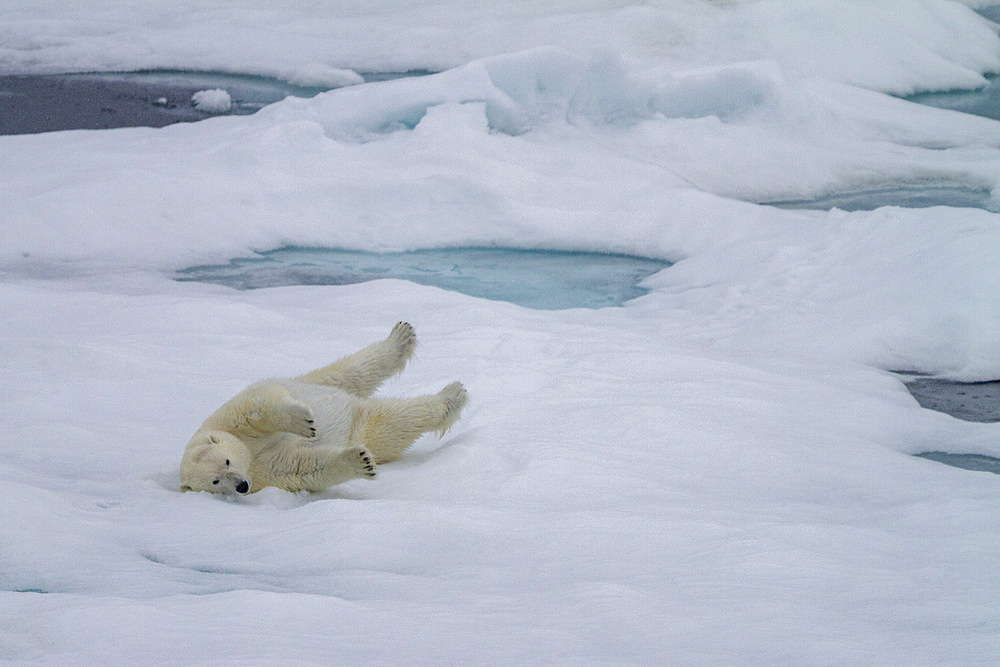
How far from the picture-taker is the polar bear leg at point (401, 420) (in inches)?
130

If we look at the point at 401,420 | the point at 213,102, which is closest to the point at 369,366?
the point at 401,420

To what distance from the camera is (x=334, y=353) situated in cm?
446

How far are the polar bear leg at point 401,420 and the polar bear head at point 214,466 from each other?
518 millimetres

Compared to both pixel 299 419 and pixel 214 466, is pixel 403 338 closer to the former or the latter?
Result: pixel 299 419

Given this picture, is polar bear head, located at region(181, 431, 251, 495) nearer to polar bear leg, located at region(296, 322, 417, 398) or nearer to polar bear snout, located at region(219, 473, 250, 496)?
polar bear snout, located at region(219, 473, 250, 496)

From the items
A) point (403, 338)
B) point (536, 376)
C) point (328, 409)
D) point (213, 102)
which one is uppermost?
point (213, 102)

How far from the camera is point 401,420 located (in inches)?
130

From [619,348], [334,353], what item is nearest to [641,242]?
[619,348]

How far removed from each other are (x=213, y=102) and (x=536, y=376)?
983 centimetres

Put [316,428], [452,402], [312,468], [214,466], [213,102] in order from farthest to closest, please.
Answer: [213,102]
[452,402]
[316,428]
[312,468]
[214,466]

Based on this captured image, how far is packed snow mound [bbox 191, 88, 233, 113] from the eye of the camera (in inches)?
493

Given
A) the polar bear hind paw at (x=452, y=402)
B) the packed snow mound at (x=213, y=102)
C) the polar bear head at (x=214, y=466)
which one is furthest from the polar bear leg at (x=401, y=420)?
the packed snow mound at (x=213, y=102)

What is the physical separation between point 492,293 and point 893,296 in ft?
8.88

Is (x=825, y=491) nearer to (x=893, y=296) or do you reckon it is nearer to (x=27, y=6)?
(x=893, y=296)
